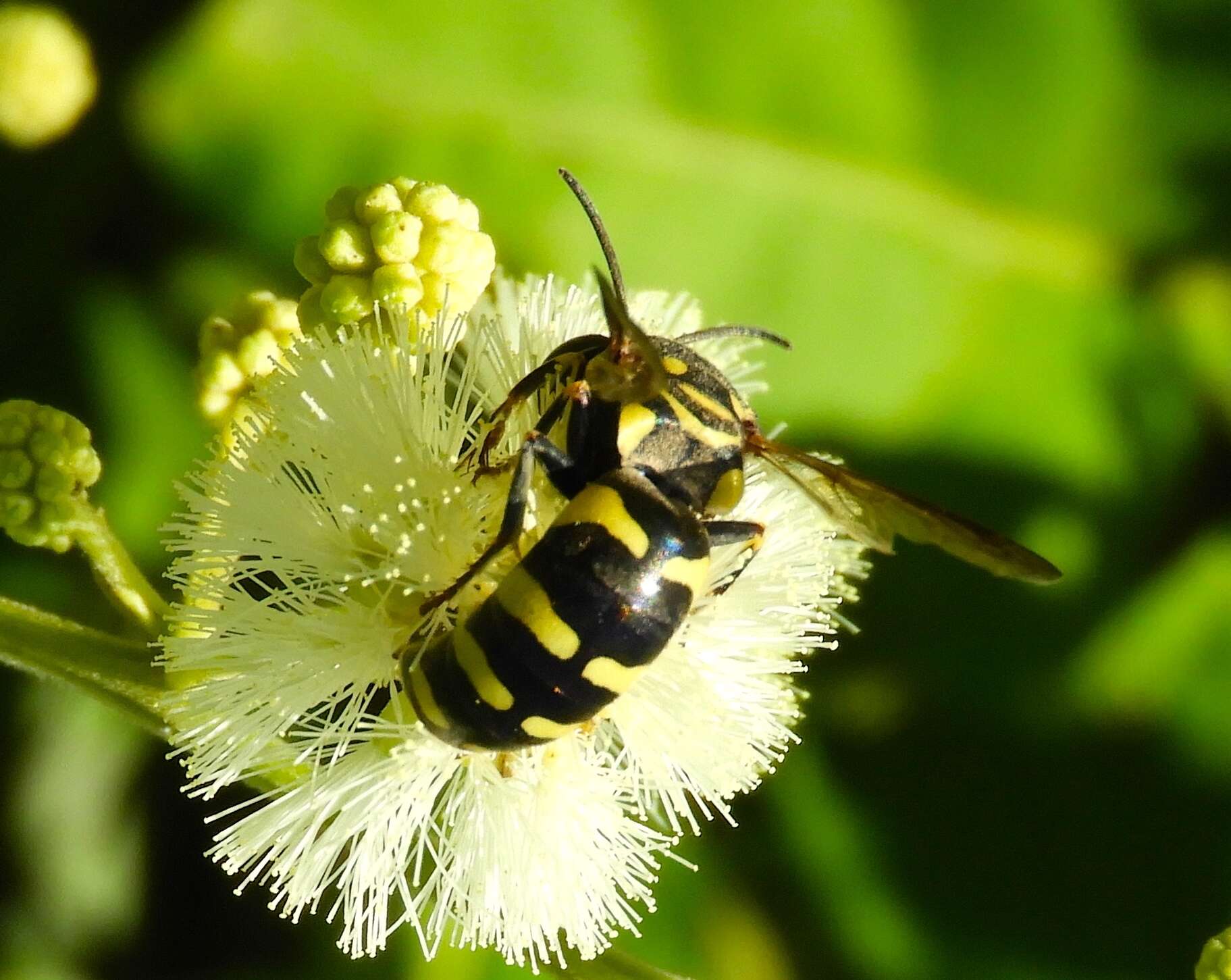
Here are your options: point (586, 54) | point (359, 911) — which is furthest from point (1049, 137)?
point (359, 911)

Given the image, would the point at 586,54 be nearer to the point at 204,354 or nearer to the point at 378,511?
the point at 204,354

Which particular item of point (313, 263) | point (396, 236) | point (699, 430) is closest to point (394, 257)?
point (396, 236)

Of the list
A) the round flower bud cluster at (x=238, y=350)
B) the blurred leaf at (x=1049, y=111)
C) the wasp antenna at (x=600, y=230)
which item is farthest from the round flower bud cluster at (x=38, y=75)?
the blurred leaf at (x=1049, y=111)

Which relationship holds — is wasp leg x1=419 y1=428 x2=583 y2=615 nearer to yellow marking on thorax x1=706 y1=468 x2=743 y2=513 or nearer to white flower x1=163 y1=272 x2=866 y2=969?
white flower x1=163 y1=272 x2=866 y2=969

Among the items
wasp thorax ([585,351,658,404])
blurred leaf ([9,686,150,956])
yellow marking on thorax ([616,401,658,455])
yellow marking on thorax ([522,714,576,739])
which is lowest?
blurred leaf ([9,686,150,956])

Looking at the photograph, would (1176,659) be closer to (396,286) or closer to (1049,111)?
(1049,111)

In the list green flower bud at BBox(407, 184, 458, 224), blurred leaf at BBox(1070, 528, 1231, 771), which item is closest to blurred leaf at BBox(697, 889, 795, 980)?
blurred leaf at BBox(1070, 528, 1231, 771)
